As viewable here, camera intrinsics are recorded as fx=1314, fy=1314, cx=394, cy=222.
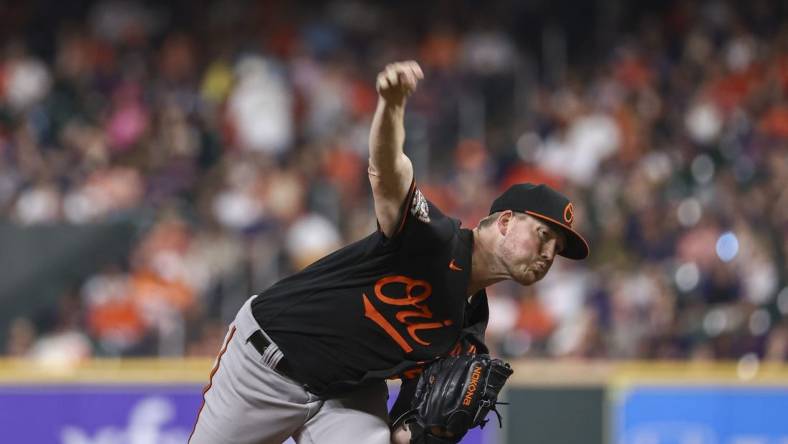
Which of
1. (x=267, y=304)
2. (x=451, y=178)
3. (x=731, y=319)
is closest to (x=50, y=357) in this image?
(x=451, y=178)

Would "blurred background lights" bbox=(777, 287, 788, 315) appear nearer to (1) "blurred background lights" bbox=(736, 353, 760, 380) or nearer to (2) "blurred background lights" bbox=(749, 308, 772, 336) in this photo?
(2) "blurred background lights" bbox=(749, 308, 772, 336)

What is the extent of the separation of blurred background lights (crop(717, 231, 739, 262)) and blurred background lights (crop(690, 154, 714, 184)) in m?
1.08

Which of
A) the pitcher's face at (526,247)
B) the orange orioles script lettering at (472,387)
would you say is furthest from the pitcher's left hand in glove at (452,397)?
the pitcher's face at (526,247)

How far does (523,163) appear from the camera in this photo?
1227 cm

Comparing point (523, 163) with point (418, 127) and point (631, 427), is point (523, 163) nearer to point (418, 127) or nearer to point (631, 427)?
point (418, 127)

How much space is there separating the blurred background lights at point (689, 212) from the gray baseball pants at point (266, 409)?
6269mm

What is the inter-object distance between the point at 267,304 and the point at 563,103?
8549 mm

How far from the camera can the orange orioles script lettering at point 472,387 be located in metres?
4.70

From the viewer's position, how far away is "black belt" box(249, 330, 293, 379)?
15.4 feet

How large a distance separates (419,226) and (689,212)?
673 cm

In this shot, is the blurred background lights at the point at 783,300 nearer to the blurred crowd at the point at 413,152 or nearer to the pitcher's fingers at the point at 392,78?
the blurred crowd at the point at 413,152

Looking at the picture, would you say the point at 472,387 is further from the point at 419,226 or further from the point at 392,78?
the point at 392,78

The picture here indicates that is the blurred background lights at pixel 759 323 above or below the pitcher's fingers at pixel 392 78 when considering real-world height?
above

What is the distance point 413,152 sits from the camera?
12.7m
